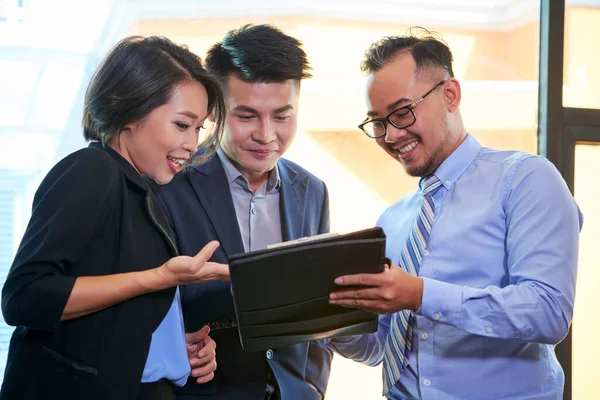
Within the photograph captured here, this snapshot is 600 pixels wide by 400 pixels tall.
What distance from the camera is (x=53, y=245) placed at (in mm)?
1362

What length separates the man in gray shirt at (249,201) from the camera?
203 cm

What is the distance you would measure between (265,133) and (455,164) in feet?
1.86

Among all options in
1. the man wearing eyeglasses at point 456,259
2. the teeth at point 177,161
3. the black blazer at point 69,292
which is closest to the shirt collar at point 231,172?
the man wearing eyeglasses at point 456,259

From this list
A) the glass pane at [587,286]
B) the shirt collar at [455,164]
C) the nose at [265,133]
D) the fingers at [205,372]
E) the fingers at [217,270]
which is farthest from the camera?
the glass pane at [587,286]

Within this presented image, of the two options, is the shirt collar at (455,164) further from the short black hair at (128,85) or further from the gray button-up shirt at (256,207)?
the short black hair at (128,85)

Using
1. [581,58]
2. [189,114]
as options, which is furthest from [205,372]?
[581,58]

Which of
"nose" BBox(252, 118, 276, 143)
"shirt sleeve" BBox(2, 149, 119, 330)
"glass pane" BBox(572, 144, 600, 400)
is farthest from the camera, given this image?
"glass pane" BBox(572, 144, 600, 400)

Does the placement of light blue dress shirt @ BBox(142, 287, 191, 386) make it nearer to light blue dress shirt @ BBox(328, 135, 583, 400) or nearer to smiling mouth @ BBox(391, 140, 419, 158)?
light blue dress shirt @ BBox(328, 135, 583, 400)

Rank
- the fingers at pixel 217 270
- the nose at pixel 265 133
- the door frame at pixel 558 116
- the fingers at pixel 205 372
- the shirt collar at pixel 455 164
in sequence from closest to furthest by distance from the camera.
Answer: the fingers at pixel 217 270 < the fingers at pixel 205 372 < the shirt collar at pixel 455 164 < the nose at pixel 265 133 < the door frame at pixel 558 116

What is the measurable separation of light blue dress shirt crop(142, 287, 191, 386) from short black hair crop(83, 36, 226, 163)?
1.39 ft

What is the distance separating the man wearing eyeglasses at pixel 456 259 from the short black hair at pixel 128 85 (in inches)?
23.8

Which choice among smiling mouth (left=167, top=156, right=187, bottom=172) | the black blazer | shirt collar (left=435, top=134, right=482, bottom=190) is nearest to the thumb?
the black blazer

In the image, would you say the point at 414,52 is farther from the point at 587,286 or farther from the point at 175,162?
the point at 587,286

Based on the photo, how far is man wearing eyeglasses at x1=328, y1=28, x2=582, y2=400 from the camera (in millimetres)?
1700
